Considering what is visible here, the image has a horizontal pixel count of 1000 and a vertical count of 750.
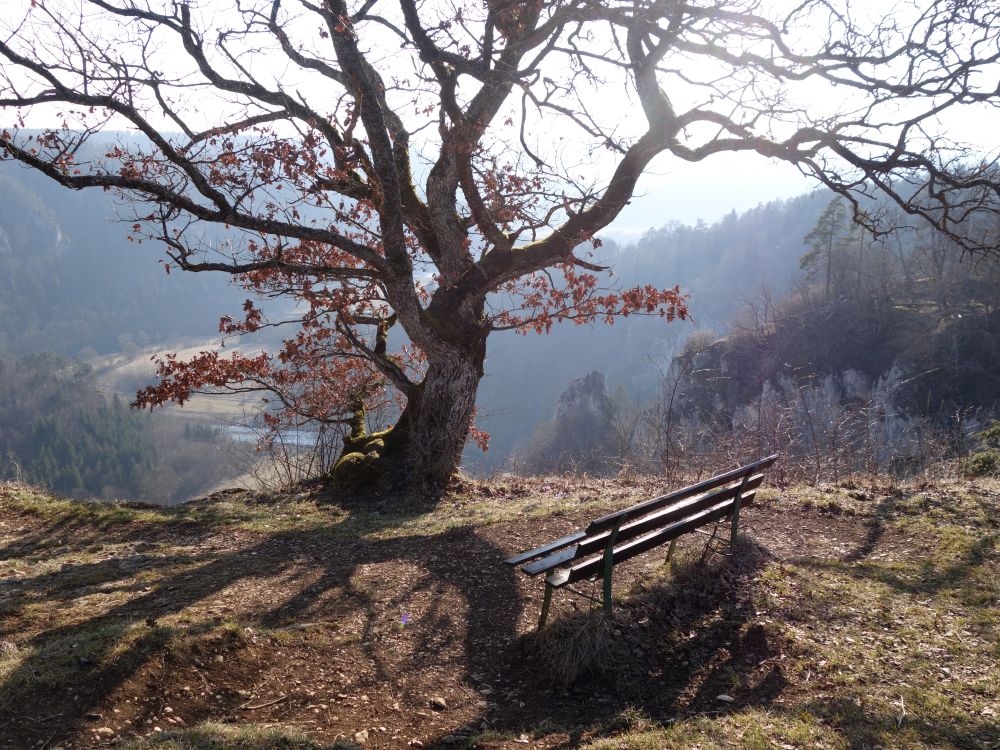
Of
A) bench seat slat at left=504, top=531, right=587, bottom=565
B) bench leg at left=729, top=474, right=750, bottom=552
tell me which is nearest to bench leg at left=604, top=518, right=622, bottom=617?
bench seat slat at left=504, top=531, right=587, bottom=565

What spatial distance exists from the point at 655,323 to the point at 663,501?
377ft

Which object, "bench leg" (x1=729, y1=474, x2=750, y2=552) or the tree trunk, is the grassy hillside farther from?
the tree trunk

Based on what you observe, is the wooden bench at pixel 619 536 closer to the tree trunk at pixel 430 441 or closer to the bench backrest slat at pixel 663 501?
the bench backrest slat at pixel 663 501

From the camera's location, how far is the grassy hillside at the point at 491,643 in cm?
340

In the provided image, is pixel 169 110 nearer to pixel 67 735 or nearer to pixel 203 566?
pixel 203 566

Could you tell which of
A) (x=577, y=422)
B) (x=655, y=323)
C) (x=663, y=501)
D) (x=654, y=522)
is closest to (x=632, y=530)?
(x=654, y=522)

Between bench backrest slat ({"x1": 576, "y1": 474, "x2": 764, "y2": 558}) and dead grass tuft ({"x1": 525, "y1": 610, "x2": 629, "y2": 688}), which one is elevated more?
bench backrest slat ({"x1": 576, "y1": 474, "x2": 764, "y2": 558})

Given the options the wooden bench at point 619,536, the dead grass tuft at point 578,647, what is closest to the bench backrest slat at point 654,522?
the wooden bench at point 619,536

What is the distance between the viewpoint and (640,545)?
4621 mm

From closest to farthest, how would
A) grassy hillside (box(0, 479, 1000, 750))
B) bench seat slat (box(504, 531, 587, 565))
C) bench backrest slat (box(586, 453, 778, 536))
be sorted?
grassy hillside (box(0, 479, 1000, 750)), bench backrest slat (box(586, 453, 778, 536)), bench seat slat (box(504, 531, 587, 565))

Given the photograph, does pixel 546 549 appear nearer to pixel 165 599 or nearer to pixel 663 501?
pixel 663 501

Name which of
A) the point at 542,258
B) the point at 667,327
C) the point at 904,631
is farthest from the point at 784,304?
the point at 904,631

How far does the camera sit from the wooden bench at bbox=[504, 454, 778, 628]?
428 cm

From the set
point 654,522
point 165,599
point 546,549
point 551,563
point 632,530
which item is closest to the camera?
point 551,563
